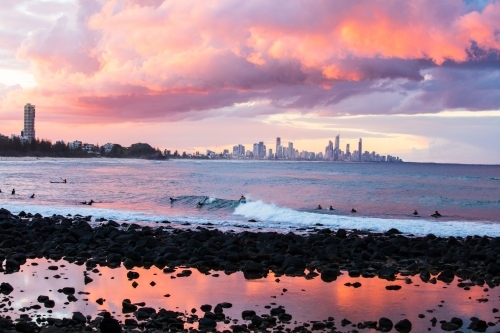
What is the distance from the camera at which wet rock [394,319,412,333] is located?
9412 mm

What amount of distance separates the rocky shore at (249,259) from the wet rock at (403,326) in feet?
0.06

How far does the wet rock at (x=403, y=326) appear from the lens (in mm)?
9412

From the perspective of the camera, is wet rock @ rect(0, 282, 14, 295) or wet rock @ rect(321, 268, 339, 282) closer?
wet rock @ rect(0, 282, 14, 295)

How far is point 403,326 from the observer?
31.2ft

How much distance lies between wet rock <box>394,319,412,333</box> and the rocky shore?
0.06 feet

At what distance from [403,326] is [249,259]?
6917 mm

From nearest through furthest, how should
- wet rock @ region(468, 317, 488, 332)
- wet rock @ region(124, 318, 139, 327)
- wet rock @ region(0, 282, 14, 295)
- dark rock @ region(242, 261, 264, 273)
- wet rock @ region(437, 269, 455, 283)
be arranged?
wet rock @ region(124, 318, 139, 327) < wet rock @ region(468, 317, 488, 332) < wet rock @ region(0, 282, 14, 295) < wet rock @ region(437, 269, 455, 283) < dark rock @ region(242, 261, 264, 273)

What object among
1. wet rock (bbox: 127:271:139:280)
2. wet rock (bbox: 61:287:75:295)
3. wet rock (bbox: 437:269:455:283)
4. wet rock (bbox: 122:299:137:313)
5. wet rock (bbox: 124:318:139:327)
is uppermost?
wet rock (bbox: 437:269:455:283)

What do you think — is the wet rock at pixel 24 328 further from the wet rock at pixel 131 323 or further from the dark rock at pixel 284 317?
the dark rock at pixel 284 317

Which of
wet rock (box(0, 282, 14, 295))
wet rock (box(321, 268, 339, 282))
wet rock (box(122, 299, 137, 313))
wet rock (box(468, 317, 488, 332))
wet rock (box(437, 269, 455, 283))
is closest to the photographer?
wet rock (box(468, 317, 488, 332))

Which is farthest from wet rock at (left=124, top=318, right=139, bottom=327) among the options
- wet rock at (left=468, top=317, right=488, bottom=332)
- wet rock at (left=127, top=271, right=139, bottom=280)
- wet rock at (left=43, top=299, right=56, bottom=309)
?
wet rock at (left=468, top=317, right=488, bottom=332)

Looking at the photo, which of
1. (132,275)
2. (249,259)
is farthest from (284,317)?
(249,259)

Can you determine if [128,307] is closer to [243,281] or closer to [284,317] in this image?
[284,317]

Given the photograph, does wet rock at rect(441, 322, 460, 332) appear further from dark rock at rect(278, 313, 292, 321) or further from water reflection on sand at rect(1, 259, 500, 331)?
dark rock at rect(278, 313, 292, 321)
